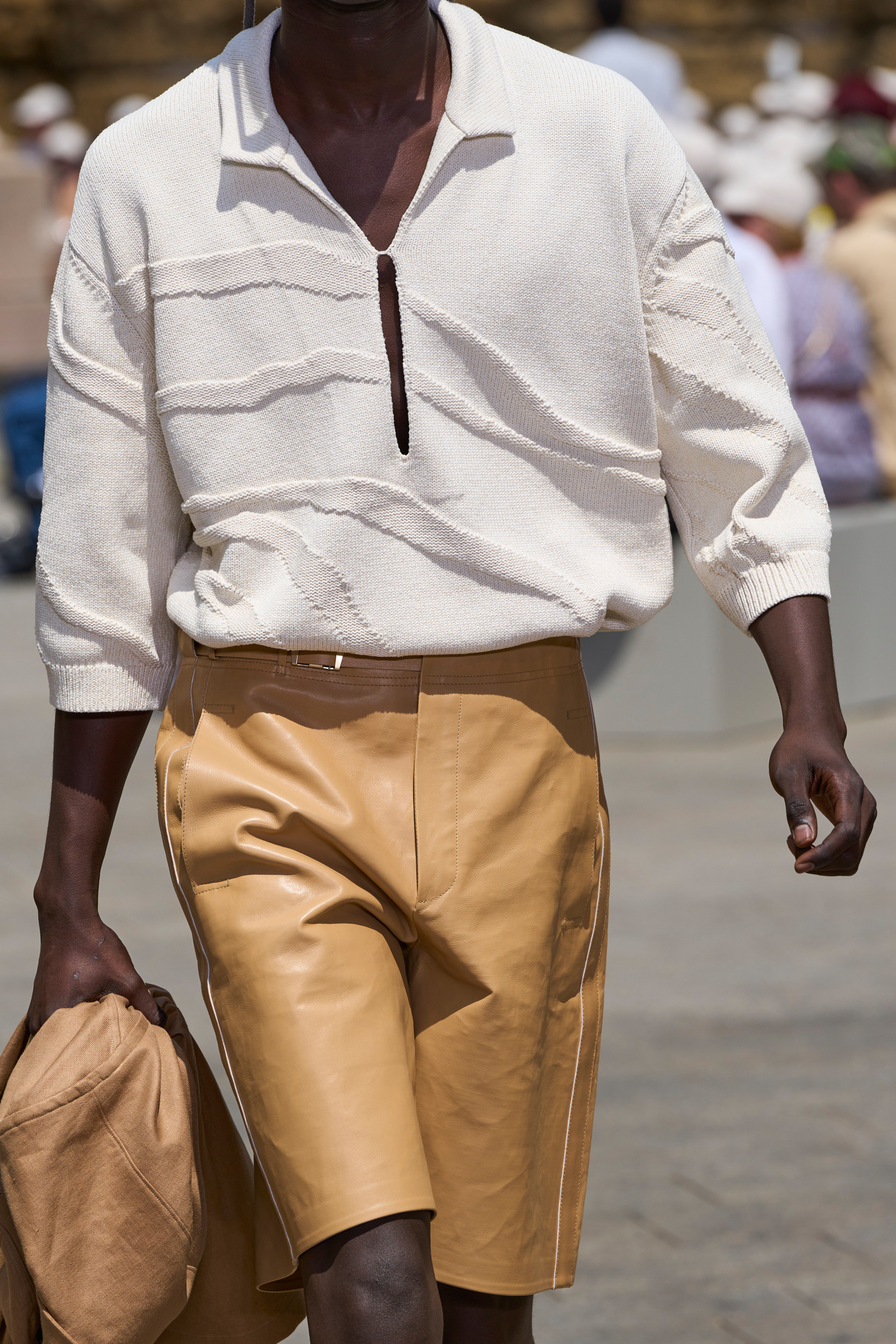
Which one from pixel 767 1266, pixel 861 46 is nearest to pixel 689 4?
pixel 861 46

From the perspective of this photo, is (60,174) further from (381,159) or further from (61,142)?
(381,159)

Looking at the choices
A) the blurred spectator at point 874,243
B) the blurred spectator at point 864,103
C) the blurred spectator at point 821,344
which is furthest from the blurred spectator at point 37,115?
the blurred spectator at point 821,344

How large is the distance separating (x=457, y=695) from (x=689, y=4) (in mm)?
21077

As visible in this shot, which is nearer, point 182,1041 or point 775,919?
point 182,1041

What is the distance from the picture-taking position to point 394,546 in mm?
2266

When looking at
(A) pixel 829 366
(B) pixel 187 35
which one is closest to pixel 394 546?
(A) pixel 829 366

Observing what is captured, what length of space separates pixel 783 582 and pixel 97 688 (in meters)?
0.82

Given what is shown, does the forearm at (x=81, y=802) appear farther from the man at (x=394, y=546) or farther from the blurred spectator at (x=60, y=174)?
the blurred spectator at (x=60, y=174)

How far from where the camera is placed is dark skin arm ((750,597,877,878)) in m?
2.22

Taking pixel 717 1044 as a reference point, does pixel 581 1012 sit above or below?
above

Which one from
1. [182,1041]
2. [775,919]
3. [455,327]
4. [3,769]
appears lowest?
[3,769]

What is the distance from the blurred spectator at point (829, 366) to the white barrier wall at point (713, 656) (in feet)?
0.99

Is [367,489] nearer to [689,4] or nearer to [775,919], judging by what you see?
[775,919]

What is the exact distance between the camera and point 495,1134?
2.33 m
